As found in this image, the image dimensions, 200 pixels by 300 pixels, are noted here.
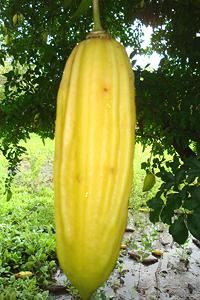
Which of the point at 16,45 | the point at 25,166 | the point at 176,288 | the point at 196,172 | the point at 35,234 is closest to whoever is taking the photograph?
the point at 196,172

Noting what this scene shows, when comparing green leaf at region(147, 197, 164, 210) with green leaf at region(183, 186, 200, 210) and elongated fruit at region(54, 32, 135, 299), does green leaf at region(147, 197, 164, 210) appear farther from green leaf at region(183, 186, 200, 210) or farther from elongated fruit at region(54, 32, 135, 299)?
elongated fruit at region(54, 32, 135, 299)

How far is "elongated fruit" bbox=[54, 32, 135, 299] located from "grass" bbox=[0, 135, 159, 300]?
1.78 metres

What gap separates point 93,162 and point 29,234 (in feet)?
10.4

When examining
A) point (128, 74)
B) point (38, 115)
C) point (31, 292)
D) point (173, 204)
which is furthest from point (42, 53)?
point (128, 74)

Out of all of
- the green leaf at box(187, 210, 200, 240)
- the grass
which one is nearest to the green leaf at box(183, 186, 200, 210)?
the green leaf at box(187, 210, 200, 240)

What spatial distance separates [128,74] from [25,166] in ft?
19.4

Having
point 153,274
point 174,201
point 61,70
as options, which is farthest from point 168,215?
point 153,274

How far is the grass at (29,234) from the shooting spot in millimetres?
2652

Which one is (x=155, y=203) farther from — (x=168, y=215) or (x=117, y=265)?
(x=117, y=265)

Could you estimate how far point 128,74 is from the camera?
17.6 inches

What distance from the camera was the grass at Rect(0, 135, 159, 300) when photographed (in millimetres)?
2652

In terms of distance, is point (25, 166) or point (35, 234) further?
point (25, 166)

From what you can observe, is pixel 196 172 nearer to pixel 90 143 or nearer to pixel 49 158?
pixel 90 143

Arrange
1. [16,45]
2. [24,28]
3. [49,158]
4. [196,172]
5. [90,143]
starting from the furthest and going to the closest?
1. [49,158]
2. [24,28]
3. [16,45]
4. [196,172]
5. [90,143]
